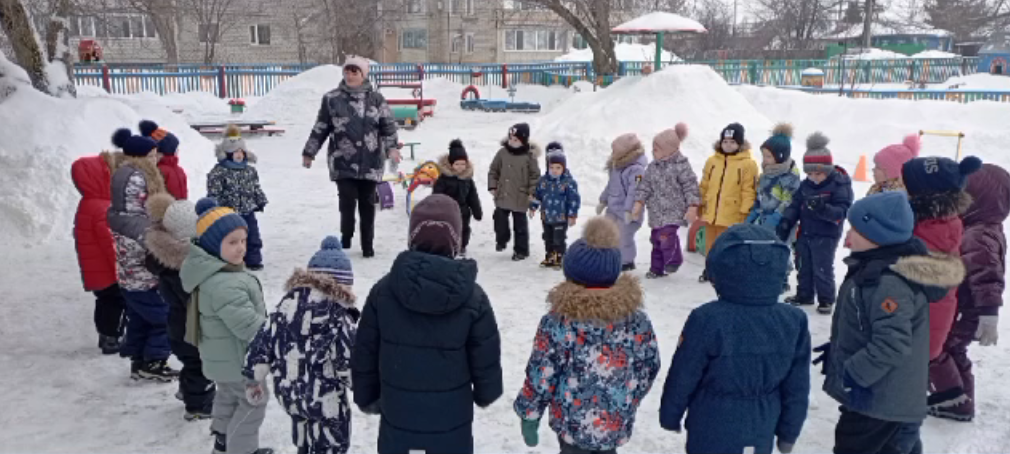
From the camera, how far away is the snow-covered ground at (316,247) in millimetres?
4371

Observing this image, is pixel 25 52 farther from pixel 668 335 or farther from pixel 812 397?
pixel 812 397

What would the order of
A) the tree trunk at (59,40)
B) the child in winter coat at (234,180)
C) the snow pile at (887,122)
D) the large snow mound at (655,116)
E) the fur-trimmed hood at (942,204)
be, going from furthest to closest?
the snow pile at (887,122) < the tree trunk at (59,40) < the large snow mound at (655,116) < the child in winter coat at (234,180) < the fur-trimmed hood at (942,204)

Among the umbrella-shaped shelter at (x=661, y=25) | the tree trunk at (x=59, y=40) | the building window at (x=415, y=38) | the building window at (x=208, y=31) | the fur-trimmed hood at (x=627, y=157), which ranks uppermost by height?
the building window at (x=415, y=38)

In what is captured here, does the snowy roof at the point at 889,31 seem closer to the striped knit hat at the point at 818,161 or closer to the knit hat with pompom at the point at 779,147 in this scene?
the knit hat with pompom at the point at 779,147

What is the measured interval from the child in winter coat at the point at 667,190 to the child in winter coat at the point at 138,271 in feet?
13.7

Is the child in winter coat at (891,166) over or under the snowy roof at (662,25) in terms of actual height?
under

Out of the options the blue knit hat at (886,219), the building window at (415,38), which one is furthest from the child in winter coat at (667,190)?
the building window at (415,38)

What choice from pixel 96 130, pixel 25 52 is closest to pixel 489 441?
pixel 96 130

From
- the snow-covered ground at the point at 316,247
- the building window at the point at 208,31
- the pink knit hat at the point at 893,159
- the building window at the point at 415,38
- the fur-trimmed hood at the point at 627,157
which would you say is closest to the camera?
the snow-covered ground at the point at 316,247

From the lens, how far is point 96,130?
1002 centimetres

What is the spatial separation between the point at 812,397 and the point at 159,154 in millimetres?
5153

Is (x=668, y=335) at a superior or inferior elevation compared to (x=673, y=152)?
inferior

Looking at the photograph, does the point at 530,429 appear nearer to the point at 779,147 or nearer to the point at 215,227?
the point at 215,227

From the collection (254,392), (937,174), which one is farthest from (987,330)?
(254,392)
